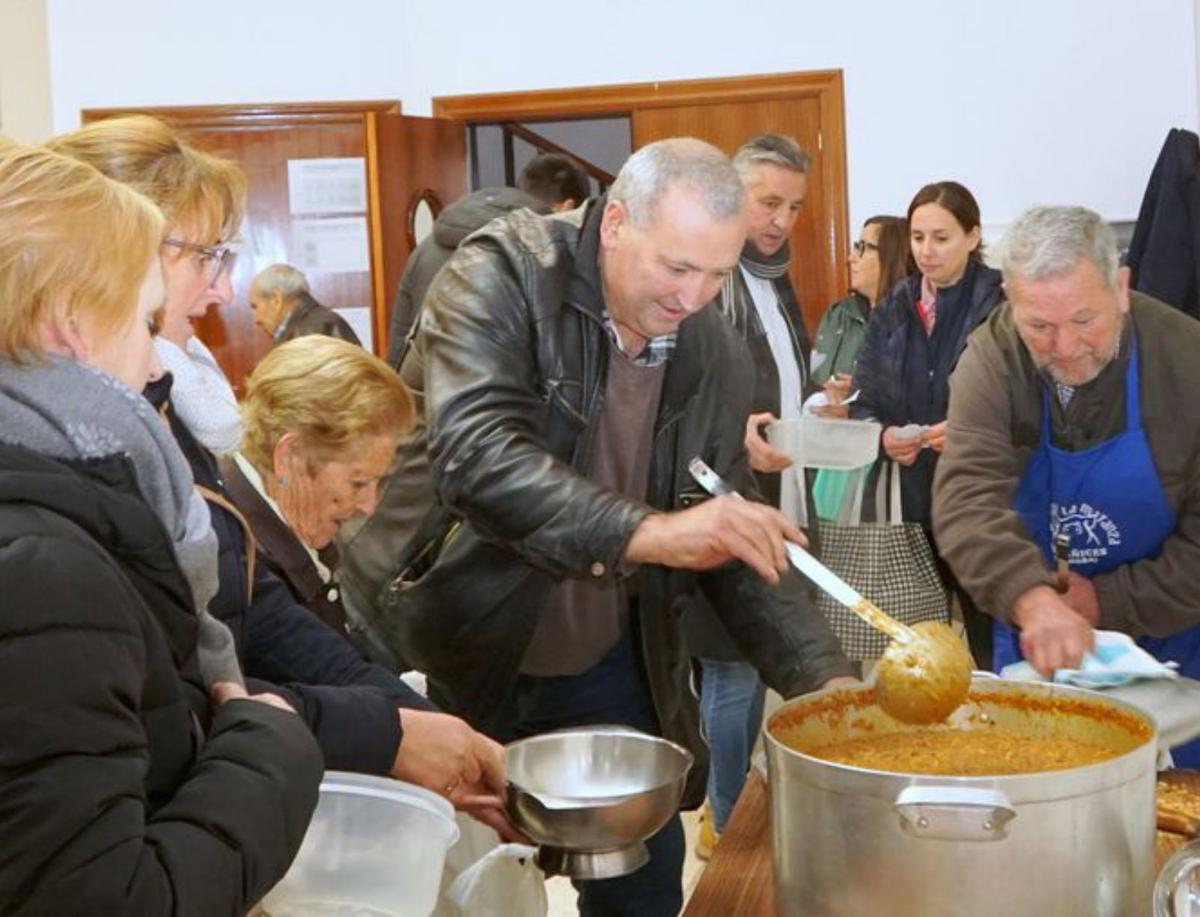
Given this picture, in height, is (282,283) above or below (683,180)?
below

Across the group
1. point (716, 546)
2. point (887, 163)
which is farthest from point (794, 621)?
point (887, 163)

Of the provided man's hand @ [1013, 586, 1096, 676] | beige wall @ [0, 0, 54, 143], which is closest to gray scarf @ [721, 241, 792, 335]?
man's hand @ [1013, 586, 1096, 676]

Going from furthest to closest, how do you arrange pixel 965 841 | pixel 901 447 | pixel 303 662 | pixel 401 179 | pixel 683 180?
1. pixel 401 179
2. pixel 901 447
3. pixel 683 180
4. pixel 303 662
5. pixel 965 841

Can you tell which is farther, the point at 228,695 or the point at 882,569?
the point at 882,569

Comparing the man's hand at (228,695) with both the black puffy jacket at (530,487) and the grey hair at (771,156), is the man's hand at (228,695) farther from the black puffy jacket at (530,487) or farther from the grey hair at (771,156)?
the grey hair at (771,156)

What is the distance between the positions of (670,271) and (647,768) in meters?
0.79

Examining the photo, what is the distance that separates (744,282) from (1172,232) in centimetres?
176

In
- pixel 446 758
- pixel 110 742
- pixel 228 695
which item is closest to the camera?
pixel 110 742

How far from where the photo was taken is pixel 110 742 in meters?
1.05

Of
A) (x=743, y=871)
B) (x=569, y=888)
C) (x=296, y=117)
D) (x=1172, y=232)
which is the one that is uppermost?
(x=296, y=117)

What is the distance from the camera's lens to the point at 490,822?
1768mm

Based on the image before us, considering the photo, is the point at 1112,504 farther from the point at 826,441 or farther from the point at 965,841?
the point at 965,841

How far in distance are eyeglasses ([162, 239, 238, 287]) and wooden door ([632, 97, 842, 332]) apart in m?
4.31

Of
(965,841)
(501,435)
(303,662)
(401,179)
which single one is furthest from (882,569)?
(401,179)
